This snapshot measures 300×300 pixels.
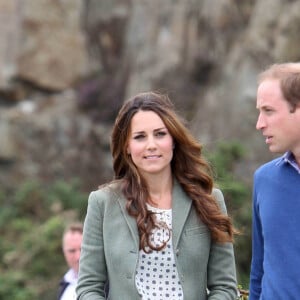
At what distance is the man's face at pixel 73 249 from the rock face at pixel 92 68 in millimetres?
8039

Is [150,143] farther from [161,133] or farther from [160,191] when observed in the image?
A: [160,191]

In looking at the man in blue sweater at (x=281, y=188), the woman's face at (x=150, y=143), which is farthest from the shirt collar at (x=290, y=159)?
the woman's face at (x=150, y=143)

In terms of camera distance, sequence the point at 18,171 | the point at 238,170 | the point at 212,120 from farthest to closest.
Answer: the point at 18,171
the point at 212,120
the point at 238,170

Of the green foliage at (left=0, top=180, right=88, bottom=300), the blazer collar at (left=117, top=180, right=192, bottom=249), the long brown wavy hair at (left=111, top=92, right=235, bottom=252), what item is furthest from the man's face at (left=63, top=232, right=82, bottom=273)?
the green foliage at (left=0, top=180, right=88, bottom=300)

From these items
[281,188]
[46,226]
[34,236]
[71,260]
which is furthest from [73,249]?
[34,236]

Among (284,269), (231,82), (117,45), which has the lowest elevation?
(284,269)

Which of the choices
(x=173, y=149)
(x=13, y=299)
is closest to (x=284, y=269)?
(x=173, y=149)

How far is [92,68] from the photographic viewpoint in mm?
19312

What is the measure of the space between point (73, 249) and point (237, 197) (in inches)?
158

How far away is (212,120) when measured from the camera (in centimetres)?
1325

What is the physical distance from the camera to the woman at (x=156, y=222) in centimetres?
337

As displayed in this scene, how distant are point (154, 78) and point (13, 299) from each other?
648cm

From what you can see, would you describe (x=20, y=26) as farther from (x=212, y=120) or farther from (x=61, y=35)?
(x=212, y=120)

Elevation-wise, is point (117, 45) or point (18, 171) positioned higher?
point (117, 45)
